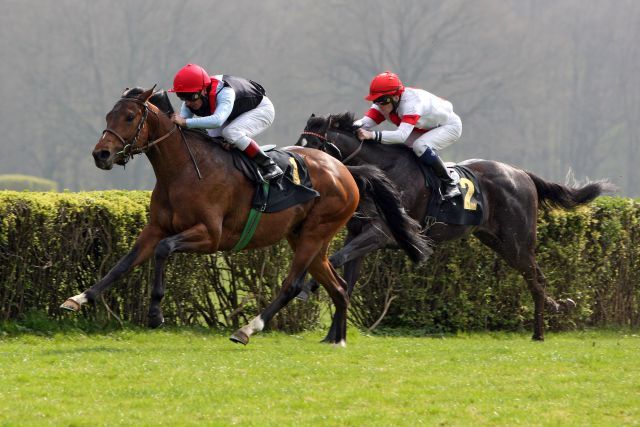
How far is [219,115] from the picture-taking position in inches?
293

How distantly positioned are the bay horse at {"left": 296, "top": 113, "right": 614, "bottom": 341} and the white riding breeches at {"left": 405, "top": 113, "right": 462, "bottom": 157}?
143 millimetres

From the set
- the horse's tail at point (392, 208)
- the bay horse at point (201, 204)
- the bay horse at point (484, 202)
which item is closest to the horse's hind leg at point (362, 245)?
the bay horse at point (484, 202)

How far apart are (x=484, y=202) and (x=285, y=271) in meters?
1.98

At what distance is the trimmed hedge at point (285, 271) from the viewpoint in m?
8.25

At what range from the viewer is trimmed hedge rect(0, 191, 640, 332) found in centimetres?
825

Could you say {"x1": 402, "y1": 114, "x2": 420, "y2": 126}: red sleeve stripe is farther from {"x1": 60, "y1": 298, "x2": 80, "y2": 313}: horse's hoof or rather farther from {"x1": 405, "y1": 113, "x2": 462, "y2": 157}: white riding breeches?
{"x1": 60, "y1": 298, "x2": 80, "y2": 313}: horse's hoof

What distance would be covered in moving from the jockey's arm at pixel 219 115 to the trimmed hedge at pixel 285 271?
4.46 ft

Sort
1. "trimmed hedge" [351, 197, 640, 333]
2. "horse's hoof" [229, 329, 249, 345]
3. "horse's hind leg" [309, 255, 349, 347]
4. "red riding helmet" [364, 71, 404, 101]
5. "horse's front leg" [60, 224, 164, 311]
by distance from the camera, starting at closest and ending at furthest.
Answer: "horse's front leg" [60, 224, 164, 311], "horse's hoof" [229, 329, 249, 345], "horse's hind leg" [309, 255, 349, 347], "red riding helmet" [364, 71, 404, 101], "trimmed hedge" [351, 197, 640, 333]

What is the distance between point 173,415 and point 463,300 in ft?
17.5

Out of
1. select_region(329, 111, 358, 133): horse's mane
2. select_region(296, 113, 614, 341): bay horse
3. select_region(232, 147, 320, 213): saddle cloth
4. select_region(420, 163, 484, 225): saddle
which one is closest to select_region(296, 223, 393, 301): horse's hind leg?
select_region(296, 113, 614, 341): bay horse

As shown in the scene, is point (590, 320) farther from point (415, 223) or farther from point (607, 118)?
point (607, 118)

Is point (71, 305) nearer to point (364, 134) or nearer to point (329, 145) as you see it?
point (329, 145)

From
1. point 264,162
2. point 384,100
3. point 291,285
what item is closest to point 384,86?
point 384,100

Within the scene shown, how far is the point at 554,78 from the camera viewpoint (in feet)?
175
